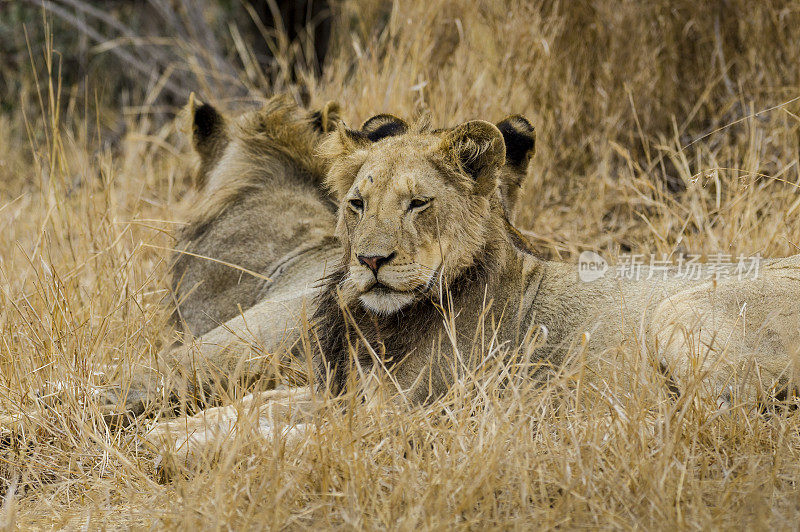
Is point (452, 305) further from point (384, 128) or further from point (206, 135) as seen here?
point (206, 135)

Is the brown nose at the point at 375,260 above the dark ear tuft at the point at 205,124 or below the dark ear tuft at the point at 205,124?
below

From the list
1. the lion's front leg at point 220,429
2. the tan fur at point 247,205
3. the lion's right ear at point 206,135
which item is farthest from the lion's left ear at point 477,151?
the lion's right ear at point 206,135

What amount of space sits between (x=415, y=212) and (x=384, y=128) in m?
0.66

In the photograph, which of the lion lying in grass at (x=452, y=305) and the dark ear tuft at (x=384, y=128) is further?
the dark ear tuft at (x=384, y=128)

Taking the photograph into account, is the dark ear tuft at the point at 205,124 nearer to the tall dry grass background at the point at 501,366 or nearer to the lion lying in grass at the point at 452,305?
the tall dry grass background at the point at 501,366

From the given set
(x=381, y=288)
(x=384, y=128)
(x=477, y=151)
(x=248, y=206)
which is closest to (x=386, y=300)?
(x=381, y=288)

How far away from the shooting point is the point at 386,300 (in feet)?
9.77

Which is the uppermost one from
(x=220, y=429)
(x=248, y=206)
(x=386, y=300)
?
(x=386, y=300)

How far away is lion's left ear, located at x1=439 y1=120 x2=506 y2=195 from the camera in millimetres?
3094

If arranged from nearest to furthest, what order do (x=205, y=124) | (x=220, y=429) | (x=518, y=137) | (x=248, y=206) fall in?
(x=220, y=429) < (x=518, y=137) < (x=248, y=206) < (x=205, y=124)

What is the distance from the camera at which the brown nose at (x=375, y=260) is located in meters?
2.88

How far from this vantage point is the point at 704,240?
15.6 feet

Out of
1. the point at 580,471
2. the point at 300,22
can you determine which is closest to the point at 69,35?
the point at 300,22

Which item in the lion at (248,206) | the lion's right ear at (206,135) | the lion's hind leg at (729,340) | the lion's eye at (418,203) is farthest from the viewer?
the lion's right ear at (206,135)
